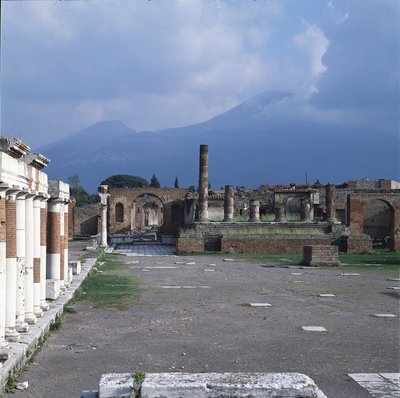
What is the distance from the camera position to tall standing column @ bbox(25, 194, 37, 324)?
929cm

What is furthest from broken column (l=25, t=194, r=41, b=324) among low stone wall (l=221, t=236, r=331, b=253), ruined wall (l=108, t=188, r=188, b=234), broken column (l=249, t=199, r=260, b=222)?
ruined wall (l=108, t=188, r=188, b=234)

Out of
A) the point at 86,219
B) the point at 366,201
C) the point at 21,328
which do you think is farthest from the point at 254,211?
the point at 21,328

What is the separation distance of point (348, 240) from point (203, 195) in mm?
9226

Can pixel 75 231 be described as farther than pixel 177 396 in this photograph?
Yes

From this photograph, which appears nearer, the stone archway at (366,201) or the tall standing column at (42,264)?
the tall standing column at (42,264)

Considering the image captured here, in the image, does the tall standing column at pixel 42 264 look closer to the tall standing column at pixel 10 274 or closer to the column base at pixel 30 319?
the column base at pixel 30 319

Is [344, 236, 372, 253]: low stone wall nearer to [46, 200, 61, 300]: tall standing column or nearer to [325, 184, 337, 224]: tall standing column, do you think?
[325, 184, 337, 224]: tall standing column

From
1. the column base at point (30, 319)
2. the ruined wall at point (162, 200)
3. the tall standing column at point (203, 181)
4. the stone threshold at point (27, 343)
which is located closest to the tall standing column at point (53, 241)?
the stone threshold at point (27, 343)

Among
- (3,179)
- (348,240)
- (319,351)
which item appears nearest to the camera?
(3,179)

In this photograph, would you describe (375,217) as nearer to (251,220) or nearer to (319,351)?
(251,220)

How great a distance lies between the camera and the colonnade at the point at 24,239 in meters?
7.59

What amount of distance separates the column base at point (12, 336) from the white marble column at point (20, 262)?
0.55 metres

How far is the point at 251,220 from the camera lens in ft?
112

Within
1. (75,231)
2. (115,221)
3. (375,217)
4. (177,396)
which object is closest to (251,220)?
(375,217)
